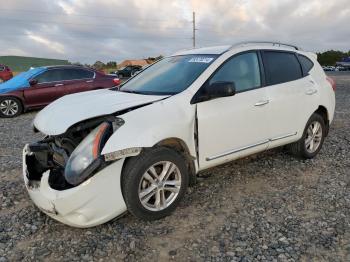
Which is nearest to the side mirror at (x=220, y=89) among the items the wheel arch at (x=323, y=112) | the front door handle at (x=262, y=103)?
the front door handle at (x=262, y=103)

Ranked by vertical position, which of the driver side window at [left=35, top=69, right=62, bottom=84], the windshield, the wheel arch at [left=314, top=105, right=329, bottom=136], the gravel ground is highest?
the windshield

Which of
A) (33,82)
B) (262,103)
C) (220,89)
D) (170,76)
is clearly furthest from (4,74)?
(220,89)

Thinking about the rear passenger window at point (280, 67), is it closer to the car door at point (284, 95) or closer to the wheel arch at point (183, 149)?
the car door at point (284, 95)

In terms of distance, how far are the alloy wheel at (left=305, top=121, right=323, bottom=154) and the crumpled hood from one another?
8.95 ft

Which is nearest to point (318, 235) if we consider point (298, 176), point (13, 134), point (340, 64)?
point (298, 176)

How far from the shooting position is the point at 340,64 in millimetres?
60500

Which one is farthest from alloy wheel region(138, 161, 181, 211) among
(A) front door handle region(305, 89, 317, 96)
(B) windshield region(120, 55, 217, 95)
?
(A) front door handle region(305, 89, 317, 96)

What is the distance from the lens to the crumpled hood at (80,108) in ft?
11.5

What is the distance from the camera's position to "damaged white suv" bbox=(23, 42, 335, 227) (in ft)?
10.8

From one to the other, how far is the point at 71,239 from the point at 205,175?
2093 mm

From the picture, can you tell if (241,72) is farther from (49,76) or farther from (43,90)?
(49,76)

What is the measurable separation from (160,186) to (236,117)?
1.21 meters

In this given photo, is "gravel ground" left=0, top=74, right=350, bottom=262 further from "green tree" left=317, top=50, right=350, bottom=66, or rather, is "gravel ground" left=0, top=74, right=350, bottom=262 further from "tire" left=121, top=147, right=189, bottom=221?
"green tree" left=317, top=50, right=350, bottom=66

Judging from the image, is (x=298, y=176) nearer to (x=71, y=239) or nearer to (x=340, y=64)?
(x=71, y=239)
